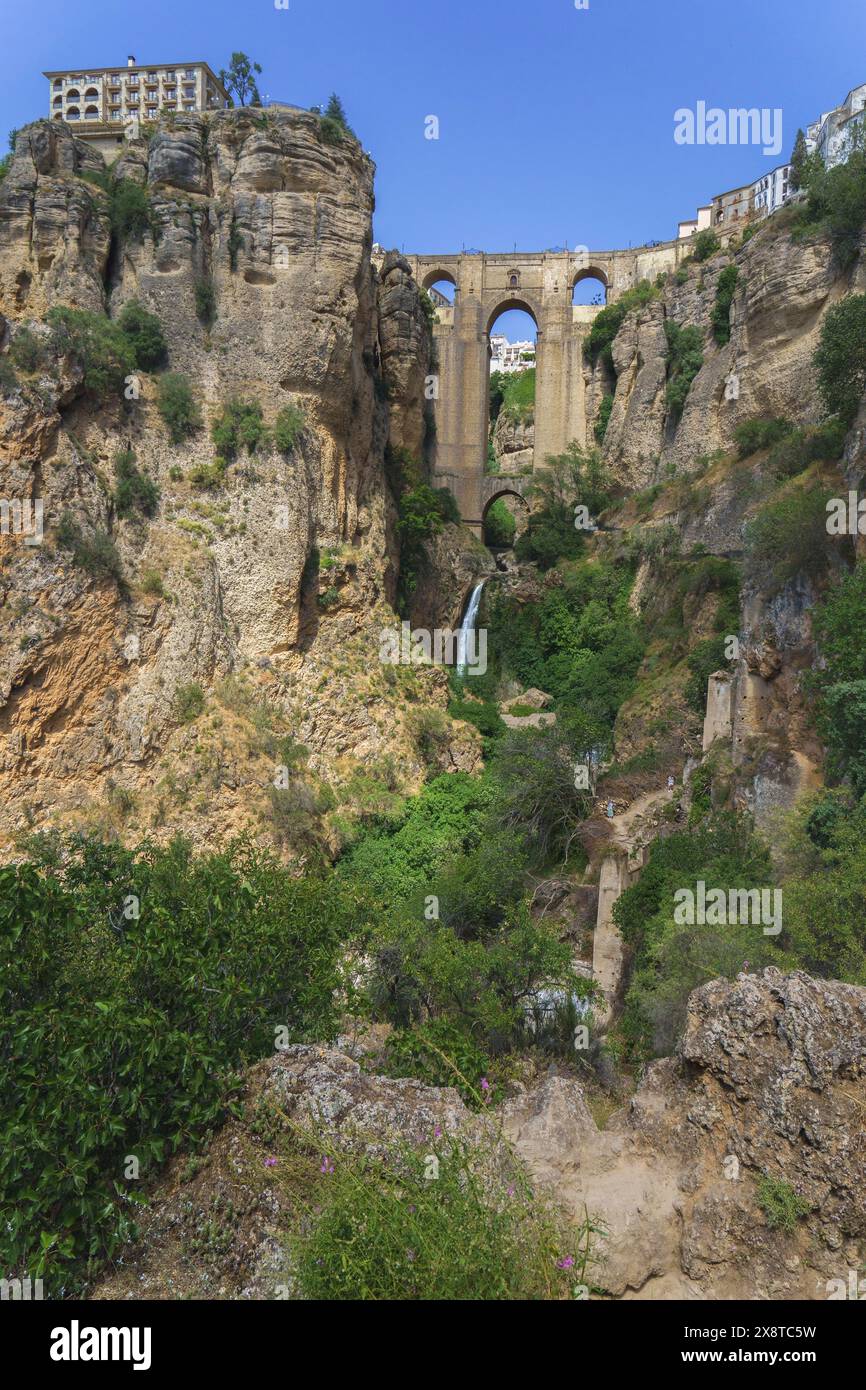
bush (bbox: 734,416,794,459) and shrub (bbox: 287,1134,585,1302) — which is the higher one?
bush (bbox: 734,416,794,459)

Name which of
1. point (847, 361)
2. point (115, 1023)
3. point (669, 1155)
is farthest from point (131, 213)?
point (669, 1155)

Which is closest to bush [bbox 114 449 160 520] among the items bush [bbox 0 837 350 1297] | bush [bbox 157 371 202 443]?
bush [bbox 157 371 202 443]

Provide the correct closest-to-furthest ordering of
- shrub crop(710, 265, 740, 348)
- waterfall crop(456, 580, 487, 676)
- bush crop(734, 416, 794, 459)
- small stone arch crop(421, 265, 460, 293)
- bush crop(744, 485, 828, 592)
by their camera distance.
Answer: bush crop(744, 485, 828, 592)
bush crop(734, 416, 794, 459)
waterfall crop(456, 580, 487, 676)
shrub crop(710, 265, 740, 348)
small stone arch crop(421, 265, 460, 293)

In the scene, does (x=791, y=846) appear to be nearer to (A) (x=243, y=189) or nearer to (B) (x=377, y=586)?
(B) (x=377, y=586)

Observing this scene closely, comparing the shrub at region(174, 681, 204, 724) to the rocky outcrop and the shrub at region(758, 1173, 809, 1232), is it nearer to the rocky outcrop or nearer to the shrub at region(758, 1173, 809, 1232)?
the shrub at region(758, 1173, 809, 1232)

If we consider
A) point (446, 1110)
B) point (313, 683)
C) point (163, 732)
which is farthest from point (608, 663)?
point (446, 1110)

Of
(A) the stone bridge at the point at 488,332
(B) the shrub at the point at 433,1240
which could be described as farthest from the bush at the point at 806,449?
(B) the shrub at the point at 433,1240
